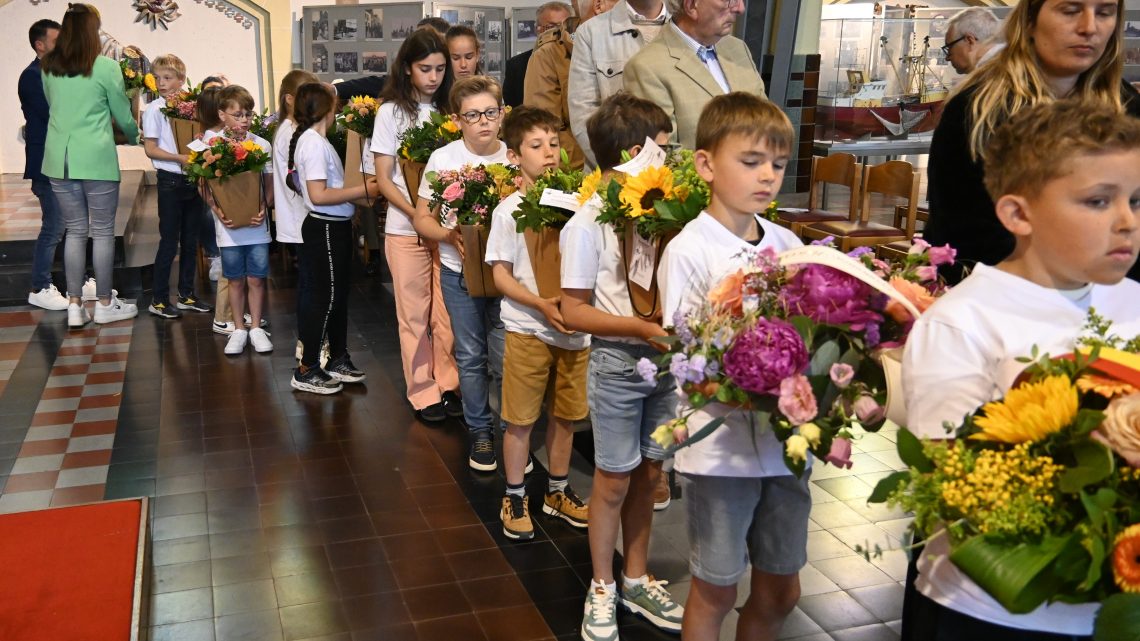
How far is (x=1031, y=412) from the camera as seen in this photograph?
1.53 metres

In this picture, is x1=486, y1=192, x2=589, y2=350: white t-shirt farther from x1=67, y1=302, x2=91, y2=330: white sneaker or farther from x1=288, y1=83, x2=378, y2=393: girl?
x1=67, y1=302, x2=91, y2=330: white sneaker

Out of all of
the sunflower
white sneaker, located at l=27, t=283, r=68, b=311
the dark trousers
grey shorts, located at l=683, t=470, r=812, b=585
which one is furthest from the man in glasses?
white sneaker, located at l=27, t=283, r=68, b=311

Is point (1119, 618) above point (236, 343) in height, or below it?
above

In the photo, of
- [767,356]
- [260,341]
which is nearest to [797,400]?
[767,356]

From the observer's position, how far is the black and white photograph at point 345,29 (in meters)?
11.1

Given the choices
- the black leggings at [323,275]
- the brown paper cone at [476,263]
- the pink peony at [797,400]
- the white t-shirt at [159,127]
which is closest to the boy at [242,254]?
the black leggings at [323,275]

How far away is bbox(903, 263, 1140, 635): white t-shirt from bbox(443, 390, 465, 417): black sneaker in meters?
3.72

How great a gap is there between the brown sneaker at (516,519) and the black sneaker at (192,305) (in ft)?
14.1

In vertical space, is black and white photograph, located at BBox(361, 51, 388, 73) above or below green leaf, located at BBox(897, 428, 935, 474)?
above

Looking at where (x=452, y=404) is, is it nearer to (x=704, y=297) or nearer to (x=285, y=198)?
(x=285, y=198)

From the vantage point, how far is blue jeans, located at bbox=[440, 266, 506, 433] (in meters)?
4.62

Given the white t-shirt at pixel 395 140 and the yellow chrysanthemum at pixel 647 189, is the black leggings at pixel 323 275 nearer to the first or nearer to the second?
the white t-shirt at pixel 395 140

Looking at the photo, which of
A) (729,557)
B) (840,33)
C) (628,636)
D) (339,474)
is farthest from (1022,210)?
(840,33)

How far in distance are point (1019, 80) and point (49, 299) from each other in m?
7.03
